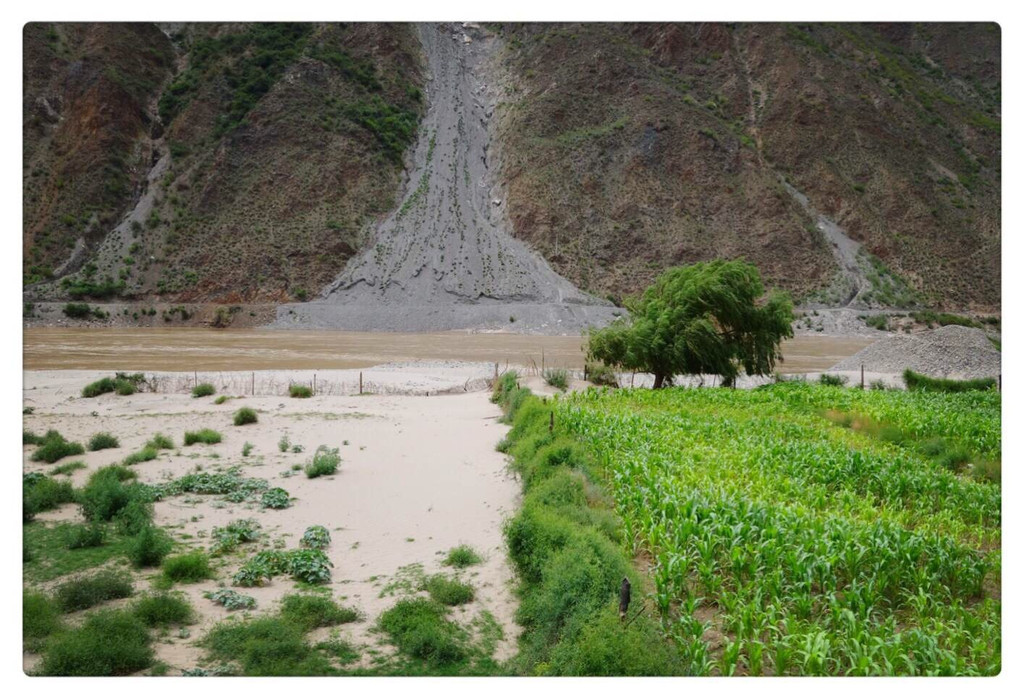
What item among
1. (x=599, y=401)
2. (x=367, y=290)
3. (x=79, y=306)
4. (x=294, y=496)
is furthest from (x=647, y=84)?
(x=294, y=496)

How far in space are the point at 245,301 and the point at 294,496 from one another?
59.9 metres

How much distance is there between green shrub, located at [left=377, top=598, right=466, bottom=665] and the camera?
6.62 meters

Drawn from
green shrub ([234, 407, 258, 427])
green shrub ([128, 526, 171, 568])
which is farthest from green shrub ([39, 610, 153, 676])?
green shrub ([234, 407, 258, 427])

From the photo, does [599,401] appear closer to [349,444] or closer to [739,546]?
[349,444]

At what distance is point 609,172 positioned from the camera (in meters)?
83.0

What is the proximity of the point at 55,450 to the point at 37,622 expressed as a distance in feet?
30.9

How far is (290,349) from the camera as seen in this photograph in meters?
45.9

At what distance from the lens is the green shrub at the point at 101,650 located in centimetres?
577

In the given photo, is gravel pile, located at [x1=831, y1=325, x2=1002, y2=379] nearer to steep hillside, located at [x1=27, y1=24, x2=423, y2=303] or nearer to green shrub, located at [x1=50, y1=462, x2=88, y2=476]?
green shrub, located at [x1=50, y1=462, x2=88, y2=476]

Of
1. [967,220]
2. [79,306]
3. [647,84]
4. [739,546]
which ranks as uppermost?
[647,84]

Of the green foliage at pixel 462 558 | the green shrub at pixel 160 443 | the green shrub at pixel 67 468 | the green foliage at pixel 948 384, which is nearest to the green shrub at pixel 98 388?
the green shrub at pixel 160 443

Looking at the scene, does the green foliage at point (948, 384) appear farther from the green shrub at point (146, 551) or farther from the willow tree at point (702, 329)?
the green shrub at point (146, 551)

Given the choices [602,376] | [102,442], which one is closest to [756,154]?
[602,376]

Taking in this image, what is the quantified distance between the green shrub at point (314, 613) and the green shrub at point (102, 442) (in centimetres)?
1053
